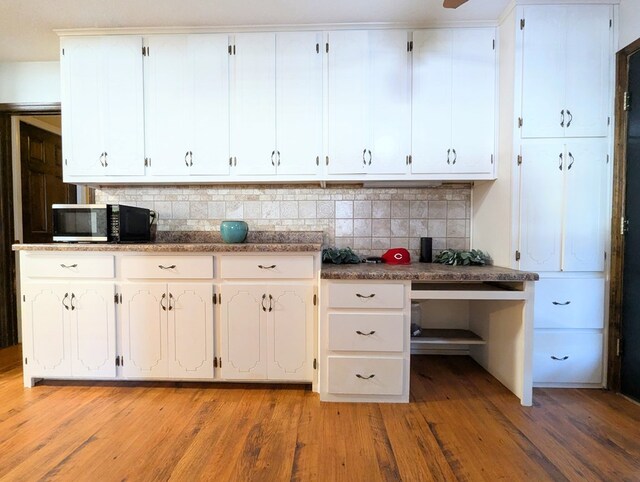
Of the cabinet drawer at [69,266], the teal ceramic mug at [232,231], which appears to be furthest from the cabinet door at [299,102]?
the cabinet drawer at [69,266]

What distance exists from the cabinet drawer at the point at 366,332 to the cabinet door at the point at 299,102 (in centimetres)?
106

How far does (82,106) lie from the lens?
2223 mm

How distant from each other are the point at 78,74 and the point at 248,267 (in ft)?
6.29

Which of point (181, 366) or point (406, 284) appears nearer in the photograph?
point (406, 284)

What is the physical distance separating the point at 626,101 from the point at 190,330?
3.09 metres

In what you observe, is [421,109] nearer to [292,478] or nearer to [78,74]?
[292,478]

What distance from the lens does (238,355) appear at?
1951mm

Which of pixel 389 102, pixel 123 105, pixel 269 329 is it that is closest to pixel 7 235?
pixel 123 105

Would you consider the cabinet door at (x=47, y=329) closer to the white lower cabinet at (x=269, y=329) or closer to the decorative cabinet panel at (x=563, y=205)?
the white lower cabinet at (x=269, y=329)

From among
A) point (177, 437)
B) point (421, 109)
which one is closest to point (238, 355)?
point (177, 437)

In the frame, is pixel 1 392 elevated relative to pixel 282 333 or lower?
lower

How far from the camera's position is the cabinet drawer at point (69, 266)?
196cm

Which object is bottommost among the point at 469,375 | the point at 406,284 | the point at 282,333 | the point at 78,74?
the point at 469,375

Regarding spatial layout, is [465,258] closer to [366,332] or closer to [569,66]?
[366,332]
